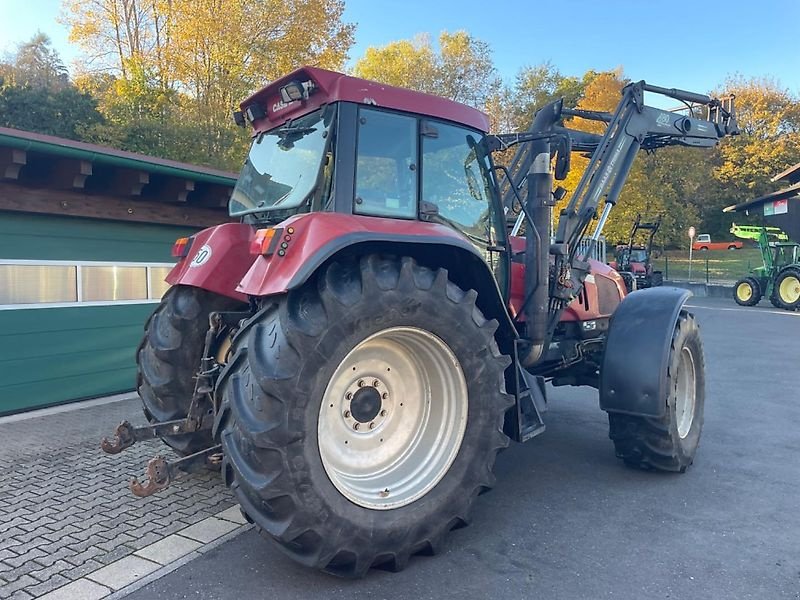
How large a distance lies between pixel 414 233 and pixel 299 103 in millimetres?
1131

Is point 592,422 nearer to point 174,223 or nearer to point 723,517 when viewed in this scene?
point 723,517

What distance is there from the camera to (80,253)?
266 inches

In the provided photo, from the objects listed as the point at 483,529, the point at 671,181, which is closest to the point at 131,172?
the point at 483,529

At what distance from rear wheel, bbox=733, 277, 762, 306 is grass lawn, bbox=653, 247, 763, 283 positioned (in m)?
7.13

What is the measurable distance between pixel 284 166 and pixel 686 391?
356cm

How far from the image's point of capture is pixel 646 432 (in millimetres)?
4188

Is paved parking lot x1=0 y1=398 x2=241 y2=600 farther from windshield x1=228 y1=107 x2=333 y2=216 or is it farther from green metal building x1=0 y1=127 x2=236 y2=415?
windshield x1=228 y1=107 x2=333 y2=216

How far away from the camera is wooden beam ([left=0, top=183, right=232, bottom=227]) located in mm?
6125

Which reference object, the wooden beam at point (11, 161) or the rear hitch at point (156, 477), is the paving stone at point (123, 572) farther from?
the wooden beam at point (11, 161)

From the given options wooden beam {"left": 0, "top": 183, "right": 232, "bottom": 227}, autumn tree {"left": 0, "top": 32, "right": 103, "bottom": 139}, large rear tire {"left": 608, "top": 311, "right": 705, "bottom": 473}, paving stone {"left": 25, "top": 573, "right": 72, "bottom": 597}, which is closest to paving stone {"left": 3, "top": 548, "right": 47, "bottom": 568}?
paving stone {"left": 25, "top": 573, "right": 72, "bottom": 597}

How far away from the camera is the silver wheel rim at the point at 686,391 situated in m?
4.78

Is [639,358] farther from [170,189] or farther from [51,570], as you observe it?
[170,189]

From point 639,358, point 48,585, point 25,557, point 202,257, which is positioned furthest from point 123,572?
point 639,358

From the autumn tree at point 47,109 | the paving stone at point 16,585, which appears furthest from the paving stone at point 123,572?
the autumn tree at point 47,109
